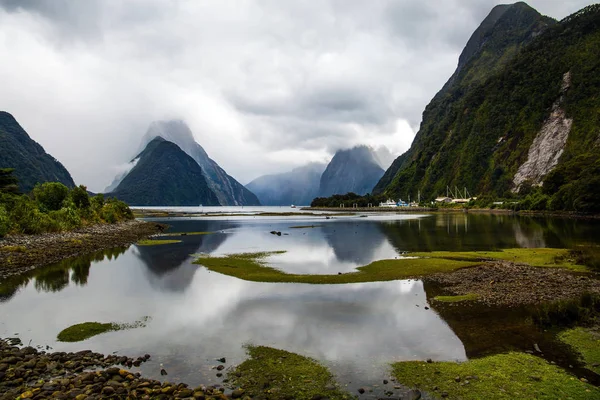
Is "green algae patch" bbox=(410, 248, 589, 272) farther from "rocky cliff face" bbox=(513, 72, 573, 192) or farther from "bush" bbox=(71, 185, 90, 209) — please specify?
"rocky cliff face" bbox=(513, 72, 573, 192)

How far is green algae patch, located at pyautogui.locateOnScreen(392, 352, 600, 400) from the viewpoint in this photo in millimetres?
12992

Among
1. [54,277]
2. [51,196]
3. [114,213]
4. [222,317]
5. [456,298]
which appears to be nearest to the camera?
[222,317]

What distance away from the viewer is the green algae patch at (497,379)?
13.0 meters

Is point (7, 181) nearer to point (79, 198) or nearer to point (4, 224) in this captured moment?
point (79, 198)

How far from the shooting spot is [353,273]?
37.4 meters

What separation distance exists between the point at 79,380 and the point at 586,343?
811 inches

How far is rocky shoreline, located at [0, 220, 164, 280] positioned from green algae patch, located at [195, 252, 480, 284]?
1791 cm

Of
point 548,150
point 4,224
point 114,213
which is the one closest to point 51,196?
point 114,213

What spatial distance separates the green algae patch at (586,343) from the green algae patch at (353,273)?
53.6 ft

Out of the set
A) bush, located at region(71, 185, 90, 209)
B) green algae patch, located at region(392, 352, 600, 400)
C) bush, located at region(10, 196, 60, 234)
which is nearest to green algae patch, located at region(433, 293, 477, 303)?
green algae patch, located at region(392, 352, 600, 400)

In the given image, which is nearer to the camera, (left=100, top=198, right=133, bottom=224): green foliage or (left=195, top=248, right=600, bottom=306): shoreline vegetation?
(left=195, top=248, right=600, bottom=306): shoreline vegetation

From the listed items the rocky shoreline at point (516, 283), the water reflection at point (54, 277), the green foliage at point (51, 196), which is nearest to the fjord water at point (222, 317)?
the water reflection at point (54, 277)

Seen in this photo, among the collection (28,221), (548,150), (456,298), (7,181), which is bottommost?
(456,298)

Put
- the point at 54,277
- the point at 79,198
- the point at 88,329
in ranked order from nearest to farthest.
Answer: the point at 88,329, the point at 54,277, the point at 79,198
